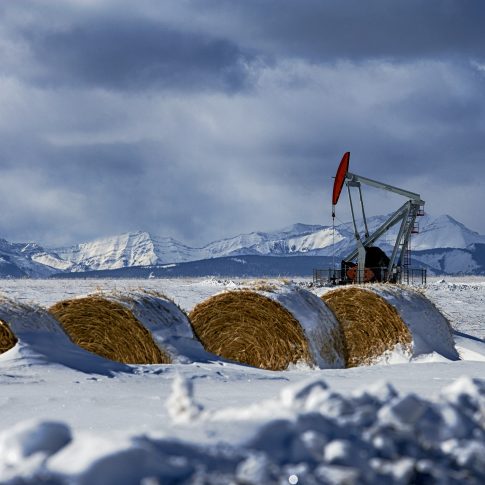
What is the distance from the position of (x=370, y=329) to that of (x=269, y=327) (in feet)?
6.84

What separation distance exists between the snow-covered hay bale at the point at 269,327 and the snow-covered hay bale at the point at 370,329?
0.81 metres

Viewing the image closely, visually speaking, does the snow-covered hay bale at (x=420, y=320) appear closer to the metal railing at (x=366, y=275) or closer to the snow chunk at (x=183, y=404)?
the snow chunk at (x=183, y=404)

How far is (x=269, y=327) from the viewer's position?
1015 cm

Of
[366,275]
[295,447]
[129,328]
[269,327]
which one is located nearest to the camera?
[295,447]

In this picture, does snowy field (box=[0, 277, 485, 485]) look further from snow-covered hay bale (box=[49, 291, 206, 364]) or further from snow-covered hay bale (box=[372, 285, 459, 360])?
snow-covered hay bale (box=[372, 285, 459, 360])

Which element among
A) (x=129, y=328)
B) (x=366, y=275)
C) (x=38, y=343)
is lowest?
(x=38, y=343)

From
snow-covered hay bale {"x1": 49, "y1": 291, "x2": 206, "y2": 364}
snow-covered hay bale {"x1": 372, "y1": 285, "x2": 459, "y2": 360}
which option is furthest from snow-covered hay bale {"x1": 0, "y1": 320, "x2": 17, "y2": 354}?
snow-covered hay bale {"x1": 372, "y1": 285, "x2": 459, "y2": 360}

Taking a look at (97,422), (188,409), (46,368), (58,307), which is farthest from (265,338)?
(188,409)

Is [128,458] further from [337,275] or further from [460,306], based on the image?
[337,275]

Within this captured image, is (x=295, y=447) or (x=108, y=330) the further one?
(x=108, y=330)

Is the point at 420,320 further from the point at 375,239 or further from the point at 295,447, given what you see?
→ the point at 375,239

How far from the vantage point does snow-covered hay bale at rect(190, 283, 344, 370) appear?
9.99 meters

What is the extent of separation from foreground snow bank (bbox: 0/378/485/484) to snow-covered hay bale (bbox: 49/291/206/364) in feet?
20.5

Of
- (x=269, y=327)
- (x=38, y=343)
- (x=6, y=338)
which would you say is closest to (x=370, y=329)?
(x=269, y=327)
